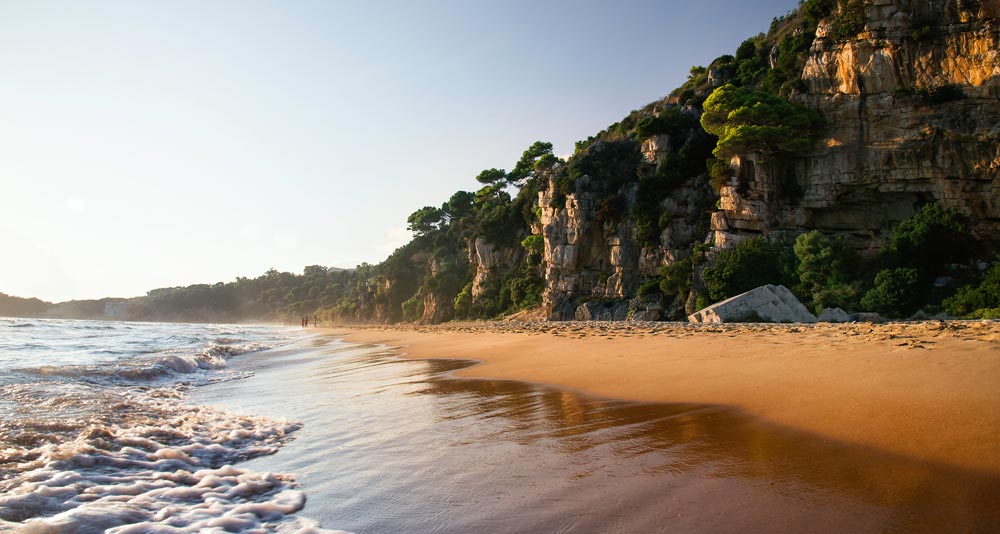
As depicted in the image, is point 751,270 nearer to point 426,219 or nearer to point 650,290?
point 650,290

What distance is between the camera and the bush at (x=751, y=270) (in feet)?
71.1

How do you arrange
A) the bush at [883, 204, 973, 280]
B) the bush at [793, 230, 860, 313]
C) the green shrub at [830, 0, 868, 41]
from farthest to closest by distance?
1. the green shrub at [830, 0, 868, 41]
2. the bush at [883, 204, 973, 280]
3. the bush at [793, 230, 860, 313]

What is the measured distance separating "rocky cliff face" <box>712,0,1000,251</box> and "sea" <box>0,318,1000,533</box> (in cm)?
2432

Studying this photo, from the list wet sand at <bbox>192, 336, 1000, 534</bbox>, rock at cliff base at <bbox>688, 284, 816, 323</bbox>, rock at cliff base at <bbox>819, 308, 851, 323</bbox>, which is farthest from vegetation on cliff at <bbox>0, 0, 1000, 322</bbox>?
wet sand at <bbox>192, 336, 1000, 534</bbox>

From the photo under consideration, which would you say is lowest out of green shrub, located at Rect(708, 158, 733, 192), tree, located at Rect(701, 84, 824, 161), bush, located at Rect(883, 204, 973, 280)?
bush, located at Rect(883, 204, 973, 280)

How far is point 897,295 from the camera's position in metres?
18.4

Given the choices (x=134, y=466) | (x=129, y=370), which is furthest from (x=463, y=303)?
(x=134, y=466)

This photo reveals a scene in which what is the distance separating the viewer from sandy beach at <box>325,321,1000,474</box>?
302cm

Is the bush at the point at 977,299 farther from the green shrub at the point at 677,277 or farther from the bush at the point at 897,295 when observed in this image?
the green shrub at the point at 677,277

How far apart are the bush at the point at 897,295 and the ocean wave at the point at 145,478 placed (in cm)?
2171

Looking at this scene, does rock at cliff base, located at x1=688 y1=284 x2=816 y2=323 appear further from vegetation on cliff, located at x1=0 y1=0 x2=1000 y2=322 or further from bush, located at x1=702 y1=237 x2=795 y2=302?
bush, located at x1=702 y1=237 x2=795 y2=302

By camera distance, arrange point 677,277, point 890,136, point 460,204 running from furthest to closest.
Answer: point 460,204, point 677,277, point 890,136

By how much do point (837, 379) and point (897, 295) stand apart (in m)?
18.4

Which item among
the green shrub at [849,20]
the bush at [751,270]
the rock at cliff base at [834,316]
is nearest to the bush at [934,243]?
the bush at [751,270]
